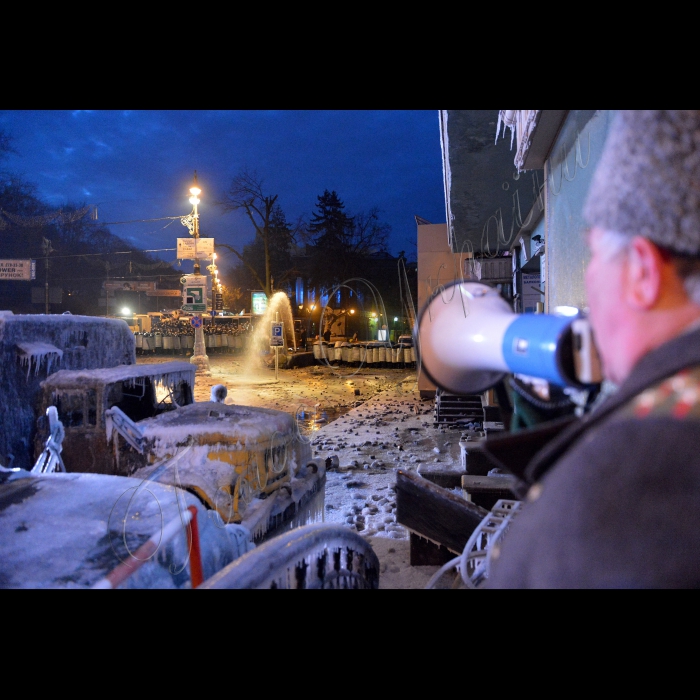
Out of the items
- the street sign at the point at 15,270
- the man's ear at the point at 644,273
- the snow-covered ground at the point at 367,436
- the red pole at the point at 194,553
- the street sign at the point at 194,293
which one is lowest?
the snow-covered ground at the point at 367,436

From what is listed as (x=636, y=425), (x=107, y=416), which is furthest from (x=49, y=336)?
(x=636, y=425)

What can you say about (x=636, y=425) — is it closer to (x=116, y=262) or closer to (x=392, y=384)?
(x=392, y=384)

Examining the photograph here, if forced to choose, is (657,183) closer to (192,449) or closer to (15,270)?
(192,449)

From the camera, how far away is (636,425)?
2.56 feet

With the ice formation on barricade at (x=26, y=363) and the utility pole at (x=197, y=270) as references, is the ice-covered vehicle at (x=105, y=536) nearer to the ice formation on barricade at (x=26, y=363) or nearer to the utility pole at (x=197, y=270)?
the ice formation on barricade at (x=26, y=363)

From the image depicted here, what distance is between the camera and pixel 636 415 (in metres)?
0.81

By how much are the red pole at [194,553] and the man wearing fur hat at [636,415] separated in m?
2.04

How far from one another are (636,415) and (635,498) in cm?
15

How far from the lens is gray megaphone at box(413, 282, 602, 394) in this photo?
116 centimetres

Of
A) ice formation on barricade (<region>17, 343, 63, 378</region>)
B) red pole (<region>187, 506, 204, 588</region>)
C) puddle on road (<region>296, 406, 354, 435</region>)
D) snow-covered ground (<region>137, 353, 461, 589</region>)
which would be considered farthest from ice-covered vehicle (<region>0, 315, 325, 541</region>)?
puddle on road (<region>296, 406, 354, 435</region>)

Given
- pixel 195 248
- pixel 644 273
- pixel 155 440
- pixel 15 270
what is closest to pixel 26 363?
pixel 155 440

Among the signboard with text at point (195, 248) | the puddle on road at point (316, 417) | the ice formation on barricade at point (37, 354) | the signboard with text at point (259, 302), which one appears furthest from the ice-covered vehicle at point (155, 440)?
the signboard with text at point (259, 302)

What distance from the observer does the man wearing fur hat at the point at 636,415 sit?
76cm
